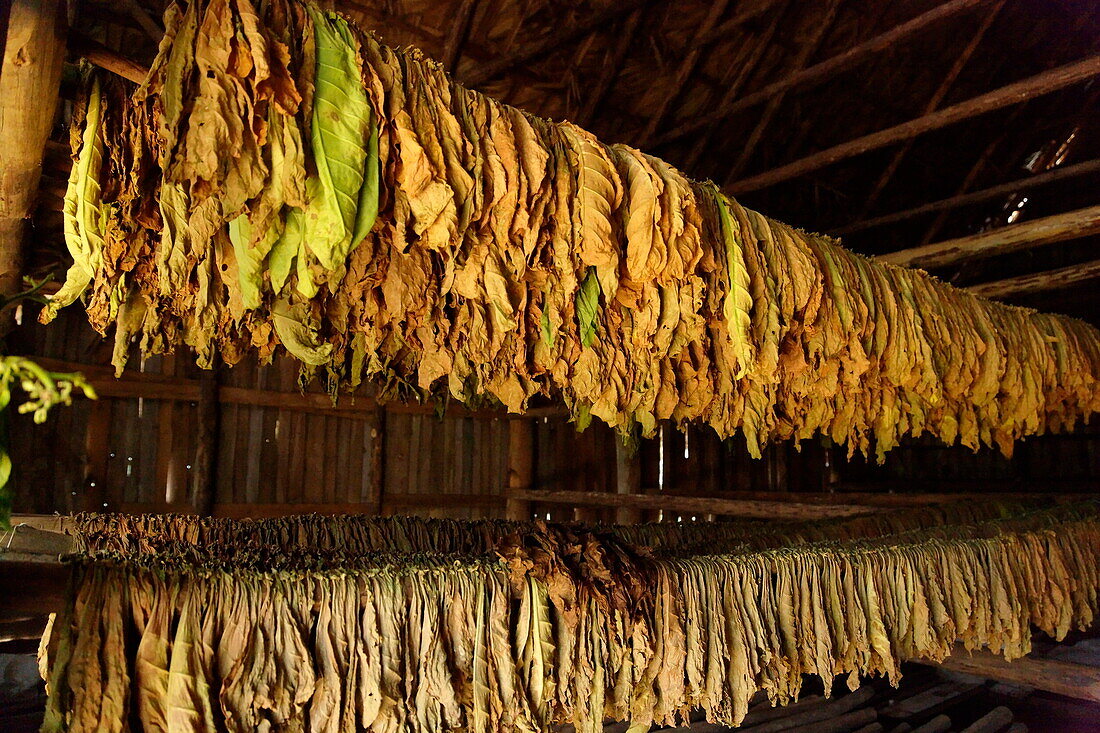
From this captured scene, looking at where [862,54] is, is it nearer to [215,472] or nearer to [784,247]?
[784,247]

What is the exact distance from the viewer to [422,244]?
4.99 feet

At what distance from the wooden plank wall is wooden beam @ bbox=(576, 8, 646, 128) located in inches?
104

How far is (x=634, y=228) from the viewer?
1.69 meters

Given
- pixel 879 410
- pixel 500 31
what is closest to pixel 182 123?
pixel 879 410

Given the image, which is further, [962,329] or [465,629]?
[962,329]

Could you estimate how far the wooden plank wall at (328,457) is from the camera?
4.63m

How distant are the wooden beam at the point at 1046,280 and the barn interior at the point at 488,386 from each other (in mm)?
21

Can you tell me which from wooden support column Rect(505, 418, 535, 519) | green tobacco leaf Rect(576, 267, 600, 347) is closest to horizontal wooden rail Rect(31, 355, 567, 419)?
wooden support column Rect(505, 418, 535, 519)

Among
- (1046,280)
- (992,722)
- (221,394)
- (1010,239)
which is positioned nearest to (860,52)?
(1010,239)

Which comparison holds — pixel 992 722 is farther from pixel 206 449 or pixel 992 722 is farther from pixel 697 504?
pixel 206 449

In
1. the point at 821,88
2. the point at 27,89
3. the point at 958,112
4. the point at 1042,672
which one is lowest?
the point at 1042,672

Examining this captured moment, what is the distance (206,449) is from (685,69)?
474 centimetres

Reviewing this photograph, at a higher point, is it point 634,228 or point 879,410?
point 634,228

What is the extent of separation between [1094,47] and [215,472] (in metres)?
8.47
